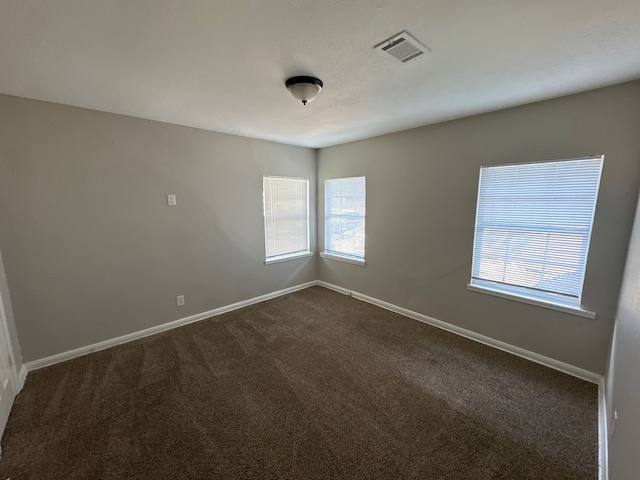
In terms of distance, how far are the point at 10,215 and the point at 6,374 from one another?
4.20 feet

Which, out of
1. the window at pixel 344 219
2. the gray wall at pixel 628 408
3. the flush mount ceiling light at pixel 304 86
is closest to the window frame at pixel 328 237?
the window at pixel 344 219

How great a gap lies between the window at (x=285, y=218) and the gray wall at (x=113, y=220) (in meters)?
0.28

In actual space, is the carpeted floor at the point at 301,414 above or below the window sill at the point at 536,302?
below

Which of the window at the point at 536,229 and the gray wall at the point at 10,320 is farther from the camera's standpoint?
the window at the point at 536,229

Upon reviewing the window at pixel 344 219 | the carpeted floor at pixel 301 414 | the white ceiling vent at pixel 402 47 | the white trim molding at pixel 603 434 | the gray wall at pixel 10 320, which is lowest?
the carpeted floor at pixel 301 414

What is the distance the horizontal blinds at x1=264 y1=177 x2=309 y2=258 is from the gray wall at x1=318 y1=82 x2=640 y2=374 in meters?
0.53

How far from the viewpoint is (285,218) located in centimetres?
418

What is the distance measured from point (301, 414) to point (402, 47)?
Answer: 251 cm

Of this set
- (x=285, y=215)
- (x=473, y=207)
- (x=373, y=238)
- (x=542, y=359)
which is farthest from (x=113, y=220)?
(x=542, y=359)

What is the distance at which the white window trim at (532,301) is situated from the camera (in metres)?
2.16

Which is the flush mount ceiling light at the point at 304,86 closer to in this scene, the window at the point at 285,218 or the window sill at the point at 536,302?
the window at the point at 285,218

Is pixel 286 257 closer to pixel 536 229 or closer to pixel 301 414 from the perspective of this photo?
pixel 301 414

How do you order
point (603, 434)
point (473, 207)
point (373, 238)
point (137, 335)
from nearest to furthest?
point (603, 434), point (473, 207), point (137, 335), point (373, 238)

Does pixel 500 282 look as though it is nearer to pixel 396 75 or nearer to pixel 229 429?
pixel 396 75
